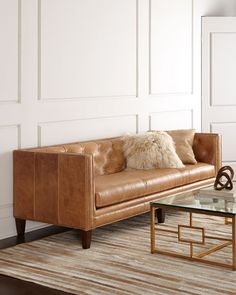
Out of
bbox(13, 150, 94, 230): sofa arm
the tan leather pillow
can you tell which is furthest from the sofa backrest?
the tan leather pillow

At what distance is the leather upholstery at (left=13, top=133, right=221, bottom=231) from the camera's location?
4.73m

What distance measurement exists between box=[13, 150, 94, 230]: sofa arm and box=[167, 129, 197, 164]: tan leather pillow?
69.6 inches

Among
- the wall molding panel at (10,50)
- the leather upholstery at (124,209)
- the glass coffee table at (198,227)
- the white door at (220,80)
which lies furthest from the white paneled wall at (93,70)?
the glass coffee table at (198,227)

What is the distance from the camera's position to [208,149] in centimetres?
640

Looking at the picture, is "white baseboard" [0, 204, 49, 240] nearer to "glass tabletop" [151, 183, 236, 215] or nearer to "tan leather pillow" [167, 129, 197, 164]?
"glass tabletop" [151, 183, 236, 215]

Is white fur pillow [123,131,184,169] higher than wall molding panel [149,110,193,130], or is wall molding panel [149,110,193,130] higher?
wall molding panel [149,110,193,130]

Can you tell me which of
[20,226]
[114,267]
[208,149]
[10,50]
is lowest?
[114,267]

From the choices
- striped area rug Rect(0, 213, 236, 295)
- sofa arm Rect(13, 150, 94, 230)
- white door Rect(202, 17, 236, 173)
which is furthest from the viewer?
white door Rect(202, 17, 236, 173)

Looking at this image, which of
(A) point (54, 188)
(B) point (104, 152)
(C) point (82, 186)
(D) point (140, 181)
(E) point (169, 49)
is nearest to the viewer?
(C) point (82, 186)

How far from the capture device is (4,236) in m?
5.15

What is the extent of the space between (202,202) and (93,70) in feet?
6.45

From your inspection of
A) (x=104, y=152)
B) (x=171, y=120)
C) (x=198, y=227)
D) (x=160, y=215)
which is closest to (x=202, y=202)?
(x=198, y=227)

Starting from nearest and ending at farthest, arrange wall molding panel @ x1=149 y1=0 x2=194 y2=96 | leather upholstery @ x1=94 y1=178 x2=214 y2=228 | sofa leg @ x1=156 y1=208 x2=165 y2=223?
1. leather upholstery @ x1=94 y1=178 x2=214 y2=228
2. sofa leg @ x1=156 y1=208 x2=165 y2=223
3. wall molding panel @ x1=149 y1=0 x2=194 y2=96

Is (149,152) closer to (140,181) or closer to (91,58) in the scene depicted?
(140,181)
